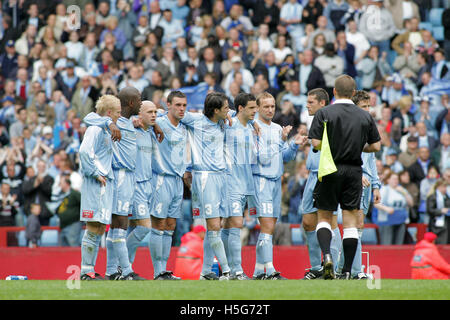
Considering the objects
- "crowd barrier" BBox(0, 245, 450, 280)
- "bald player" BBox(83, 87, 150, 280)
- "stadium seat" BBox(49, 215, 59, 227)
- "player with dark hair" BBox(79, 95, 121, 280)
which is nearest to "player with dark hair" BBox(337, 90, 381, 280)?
"bald player" BBox(83, 87, 150, 280)

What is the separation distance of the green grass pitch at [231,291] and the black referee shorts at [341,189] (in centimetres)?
97

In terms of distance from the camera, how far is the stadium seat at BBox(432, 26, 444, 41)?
22.1m

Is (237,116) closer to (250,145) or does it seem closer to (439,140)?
(250,145)

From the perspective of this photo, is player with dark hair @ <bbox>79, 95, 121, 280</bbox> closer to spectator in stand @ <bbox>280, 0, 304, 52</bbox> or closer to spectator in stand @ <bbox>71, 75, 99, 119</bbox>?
spectator in stand @ <bbox>71, 75, 99, 119</bbox>

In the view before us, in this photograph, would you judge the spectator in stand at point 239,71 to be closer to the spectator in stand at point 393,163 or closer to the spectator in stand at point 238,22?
the spectator in stand at point 238,22

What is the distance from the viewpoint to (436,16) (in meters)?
22.5

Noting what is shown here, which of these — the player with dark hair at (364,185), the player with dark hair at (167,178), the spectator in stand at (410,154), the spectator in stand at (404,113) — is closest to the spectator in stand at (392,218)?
the spectator in stand at (410,154)

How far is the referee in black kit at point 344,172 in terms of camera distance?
10.2 meters

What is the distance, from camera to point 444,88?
20188mm

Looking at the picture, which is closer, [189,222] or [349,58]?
[189,222]

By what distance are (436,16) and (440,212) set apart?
7.36 meters
